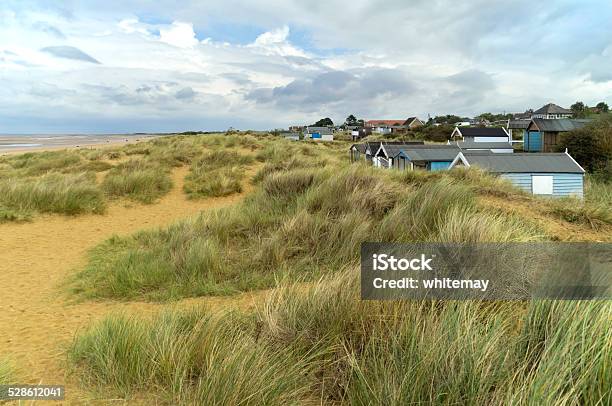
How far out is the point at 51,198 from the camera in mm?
10758

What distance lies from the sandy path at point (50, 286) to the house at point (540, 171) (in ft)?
55.0

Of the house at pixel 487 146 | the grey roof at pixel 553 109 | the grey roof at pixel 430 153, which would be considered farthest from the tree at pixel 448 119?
the grey roof at pixel 430 153

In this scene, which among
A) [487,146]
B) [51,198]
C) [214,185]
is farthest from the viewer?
[487,146]

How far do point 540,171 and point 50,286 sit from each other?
2257cm

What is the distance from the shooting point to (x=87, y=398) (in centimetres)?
231

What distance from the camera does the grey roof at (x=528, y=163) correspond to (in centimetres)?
2017

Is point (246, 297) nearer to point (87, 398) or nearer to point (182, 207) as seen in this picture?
point (87, 398)

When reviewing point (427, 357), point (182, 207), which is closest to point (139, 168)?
point (182, 207)

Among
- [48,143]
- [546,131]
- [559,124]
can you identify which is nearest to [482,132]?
[546,131]

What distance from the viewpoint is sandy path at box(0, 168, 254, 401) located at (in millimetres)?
3105

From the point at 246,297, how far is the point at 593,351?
3.24m

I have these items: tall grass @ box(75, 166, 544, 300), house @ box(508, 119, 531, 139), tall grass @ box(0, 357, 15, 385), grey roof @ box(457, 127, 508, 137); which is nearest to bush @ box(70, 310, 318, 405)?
tall grass @ box(0, 357, 15, 385)

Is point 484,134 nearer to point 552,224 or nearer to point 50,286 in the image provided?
point 552,224

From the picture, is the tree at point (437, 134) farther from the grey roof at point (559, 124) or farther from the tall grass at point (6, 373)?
the tall grass at point (6, 373)
